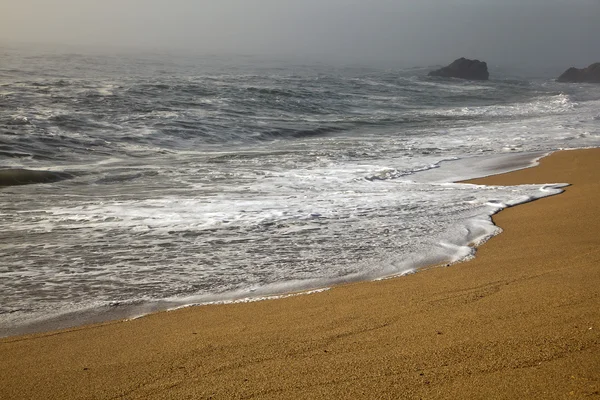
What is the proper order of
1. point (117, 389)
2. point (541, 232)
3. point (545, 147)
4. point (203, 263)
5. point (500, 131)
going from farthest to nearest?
point (500, 131) → point (545, 147) → point (541, 232) → point (203, 263) → point (117, 389)

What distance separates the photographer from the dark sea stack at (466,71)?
5459 cm

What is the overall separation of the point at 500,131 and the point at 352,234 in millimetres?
12810

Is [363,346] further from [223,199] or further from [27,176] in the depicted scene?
[27,176]

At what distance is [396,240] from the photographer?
19.0ft

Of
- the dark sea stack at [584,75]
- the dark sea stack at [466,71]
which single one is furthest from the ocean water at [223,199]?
the dark sea stack at [584,75]

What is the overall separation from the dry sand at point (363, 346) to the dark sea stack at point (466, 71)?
53.0 meters

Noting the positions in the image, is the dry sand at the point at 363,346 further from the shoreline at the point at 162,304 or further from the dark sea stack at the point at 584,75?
the dark sea stack at the point at 584,75

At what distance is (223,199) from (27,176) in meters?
4.28

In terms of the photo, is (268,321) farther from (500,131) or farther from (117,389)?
(500,131)

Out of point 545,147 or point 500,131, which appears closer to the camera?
point 545,147

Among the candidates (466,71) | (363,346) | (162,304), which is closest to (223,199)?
(162,304)

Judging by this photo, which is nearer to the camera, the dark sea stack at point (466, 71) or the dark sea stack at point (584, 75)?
the dark sea stack at point (584, 75)

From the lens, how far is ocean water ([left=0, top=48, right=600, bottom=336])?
15.6ft

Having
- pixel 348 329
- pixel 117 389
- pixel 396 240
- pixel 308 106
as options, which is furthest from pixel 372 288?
pixel 308 106
